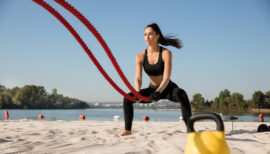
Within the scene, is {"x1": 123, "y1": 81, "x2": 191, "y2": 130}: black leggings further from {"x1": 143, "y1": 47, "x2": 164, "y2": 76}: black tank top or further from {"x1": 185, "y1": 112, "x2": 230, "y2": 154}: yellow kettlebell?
{"x1": 185, "y1": 112, "x2": 230, "y2": 154}: yellow kettlebell

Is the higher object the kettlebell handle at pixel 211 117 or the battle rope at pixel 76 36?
the battle rope at pixel 76 36

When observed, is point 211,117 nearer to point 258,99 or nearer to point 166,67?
point 166,67

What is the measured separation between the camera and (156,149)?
9.37 feet

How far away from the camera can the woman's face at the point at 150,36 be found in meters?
3.73

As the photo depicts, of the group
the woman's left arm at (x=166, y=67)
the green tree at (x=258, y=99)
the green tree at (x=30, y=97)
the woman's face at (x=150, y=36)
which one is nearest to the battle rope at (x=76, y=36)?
the woman's left arm at (x=166, y=67)

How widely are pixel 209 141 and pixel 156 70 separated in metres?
2.19

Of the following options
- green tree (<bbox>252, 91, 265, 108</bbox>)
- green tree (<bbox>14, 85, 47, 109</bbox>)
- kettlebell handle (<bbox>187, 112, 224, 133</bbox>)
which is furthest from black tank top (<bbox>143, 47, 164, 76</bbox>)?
green tree (<bbox>14, 85, 47, 109</bbox>)

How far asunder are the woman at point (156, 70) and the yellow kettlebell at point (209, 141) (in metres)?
1.71

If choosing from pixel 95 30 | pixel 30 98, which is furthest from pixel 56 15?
pixel 30 98

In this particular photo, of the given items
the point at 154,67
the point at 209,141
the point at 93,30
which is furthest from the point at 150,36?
the point at 209,141

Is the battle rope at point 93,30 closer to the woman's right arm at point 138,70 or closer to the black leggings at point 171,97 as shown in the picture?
the black leggings at point 171,97

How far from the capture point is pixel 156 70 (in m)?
3.75

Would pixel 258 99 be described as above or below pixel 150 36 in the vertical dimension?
below

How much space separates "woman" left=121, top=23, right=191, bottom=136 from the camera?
360 centimetres
